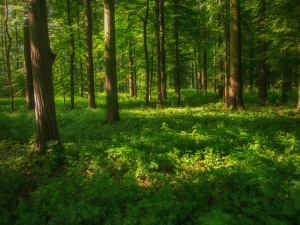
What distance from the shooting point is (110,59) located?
1151 centimetres

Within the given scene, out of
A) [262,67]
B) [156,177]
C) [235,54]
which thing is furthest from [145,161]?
[262,67]

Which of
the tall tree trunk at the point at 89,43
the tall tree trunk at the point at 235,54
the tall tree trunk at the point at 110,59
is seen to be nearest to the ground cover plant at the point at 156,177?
the tall tree trunk at the point at 110,59

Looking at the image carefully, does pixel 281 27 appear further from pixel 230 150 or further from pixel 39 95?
pixel 39 95

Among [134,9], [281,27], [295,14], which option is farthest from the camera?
[134,9]

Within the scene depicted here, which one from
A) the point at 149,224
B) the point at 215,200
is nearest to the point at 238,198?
the point at 215,200

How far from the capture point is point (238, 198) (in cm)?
430

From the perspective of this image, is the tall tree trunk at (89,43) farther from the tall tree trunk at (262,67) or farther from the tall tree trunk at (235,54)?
the tall tree trunk at (262,67)

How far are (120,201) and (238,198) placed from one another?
7.36 ft

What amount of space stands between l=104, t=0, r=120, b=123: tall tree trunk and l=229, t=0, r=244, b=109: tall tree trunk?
24.4 ft

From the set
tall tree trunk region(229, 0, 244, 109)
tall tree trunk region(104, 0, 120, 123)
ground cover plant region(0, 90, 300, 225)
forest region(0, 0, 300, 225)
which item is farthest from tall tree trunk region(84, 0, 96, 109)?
tall tree trunk region(229, 0, 244, 109)

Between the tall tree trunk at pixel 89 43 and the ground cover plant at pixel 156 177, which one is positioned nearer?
the ground cover plant at pixel 156 177

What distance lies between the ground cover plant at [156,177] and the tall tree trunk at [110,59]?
3.16ft

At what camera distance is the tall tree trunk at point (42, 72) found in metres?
6.94

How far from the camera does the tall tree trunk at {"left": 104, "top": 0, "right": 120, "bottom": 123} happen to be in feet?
36.3
